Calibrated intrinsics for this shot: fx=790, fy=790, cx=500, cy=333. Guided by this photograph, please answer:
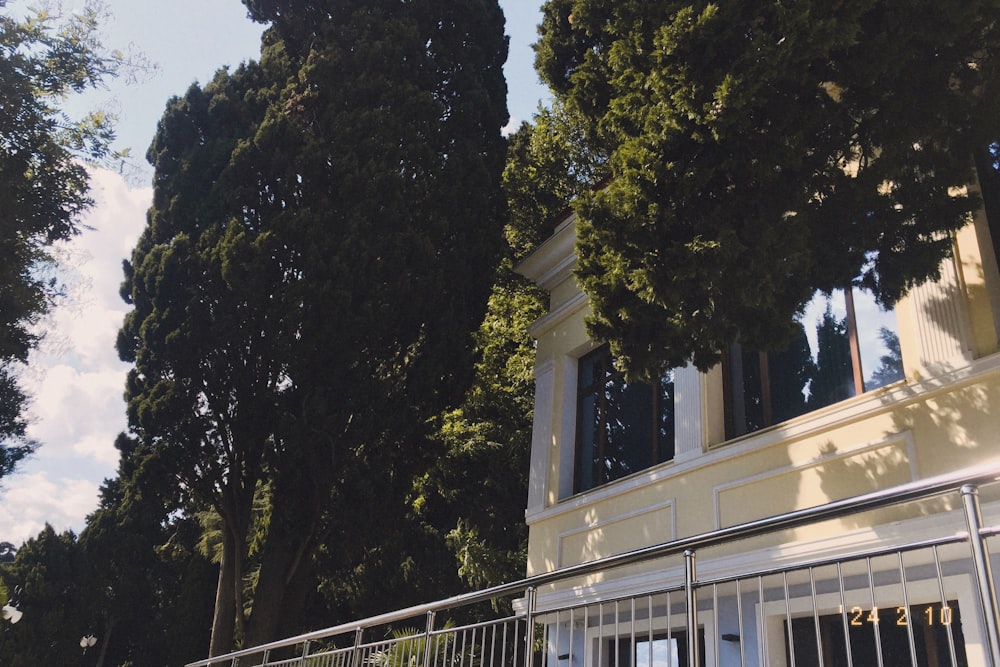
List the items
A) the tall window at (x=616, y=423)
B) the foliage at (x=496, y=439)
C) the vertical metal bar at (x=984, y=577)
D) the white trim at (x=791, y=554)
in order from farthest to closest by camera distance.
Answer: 1. the foliage at (x=496, y=439)
2. the tall window at (x=616, y=423)
3. the white trim at (x=791, y=554)
4. the vertical metal bar at (x=984, y=577)

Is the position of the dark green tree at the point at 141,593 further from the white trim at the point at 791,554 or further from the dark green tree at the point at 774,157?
the dark green tree at the point at 774,157

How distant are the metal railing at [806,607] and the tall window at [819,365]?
4.19 ft

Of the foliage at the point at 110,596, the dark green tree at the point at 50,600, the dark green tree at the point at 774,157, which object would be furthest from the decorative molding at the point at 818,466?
the dark green tree at the point at 50,600

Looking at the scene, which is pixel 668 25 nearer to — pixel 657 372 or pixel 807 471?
pixel 657 372

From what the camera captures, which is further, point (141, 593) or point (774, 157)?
point (141, 593)

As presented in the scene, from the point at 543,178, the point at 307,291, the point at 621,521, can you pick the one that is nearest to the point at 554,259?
the point at 307,291

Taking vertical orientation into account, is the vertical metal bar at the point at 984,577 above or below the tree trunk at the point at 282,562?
below

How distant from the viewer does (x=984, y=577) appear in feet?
9.02

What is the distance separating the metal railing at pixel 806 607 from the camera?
3.02 meters

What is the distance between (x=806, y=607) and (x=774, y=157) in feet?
11.3

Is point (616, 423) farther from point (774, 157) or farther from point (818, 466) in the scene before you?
point (774, 157)

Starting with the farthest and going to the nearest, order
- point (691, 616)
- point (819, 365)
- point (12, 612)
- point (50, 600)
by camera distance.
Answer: point (50, 600), point (12, 612), point (819, 365), point (691, 616)

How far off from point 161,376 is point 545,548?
6.18 metres

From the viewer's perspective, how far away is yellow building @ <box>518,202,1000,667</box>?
5.38 metres
